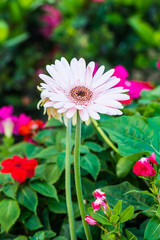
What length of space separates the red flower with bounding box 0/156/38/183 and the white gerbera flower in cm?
28

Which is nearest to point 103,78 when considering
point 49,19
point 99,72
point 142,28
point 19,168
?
point 99,72

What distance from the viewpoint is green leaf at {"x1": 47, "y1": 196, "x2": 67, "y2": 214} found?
0.97 metres

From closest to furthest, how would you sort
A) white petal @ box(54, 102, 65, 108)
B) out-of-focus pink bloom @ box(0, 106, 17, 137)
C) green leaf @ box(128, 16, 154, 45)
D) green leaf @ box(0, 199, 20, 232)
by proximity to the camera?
white petal @ box(54, 102, 65, 108) < green leaf @ box(0, 199, 20, 232) < out-of-focus pink bloom @ box(0, 106, 17, 137) < green leaf @ box(128, 16, 154, 45)

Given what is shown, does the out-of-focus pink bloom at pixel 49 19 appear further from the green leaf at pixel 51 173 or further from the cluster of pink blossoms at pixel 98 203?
the cluster of pink blossoms at pixel 98 203

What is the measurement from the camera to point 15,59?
291cm

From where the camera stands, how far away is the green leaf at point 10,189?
0.92m

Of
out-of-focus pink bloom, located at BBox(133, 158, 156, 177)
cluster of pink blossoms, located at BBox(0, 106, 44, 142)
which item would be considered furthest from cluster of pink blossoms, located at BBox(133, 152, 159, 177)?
cluster of pink blossoms, located at BBox(0, 106, 44, 142)

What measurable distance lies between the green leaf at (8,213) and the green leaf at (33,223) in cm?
6

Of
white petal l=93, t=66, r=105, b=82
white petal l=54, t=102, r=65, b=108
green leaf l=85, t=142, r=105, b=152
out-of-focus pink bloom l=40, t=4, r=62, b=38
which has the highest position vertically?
out-of-focus pink bloom l=40, t=4, r=62, b=38

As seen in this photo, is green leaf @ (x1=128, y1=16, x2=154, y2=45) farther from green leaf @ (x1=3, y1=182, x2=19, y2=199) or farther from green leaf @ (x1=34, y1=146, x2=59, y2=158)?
green leaf @ (x1=3, y1=182, x2=19, y2=199)

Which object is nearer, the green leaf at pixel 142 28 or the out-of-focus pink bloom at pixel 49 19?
the green leaf at pixel 142 28

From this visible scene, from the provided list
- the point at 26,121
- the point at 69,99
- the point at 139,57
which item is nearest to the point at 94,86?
the point at 69,99

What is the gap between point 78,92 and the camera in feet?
2.39

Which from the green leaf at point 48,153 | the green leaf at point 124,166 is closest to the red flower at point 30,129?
the green leaf at point 48,153
